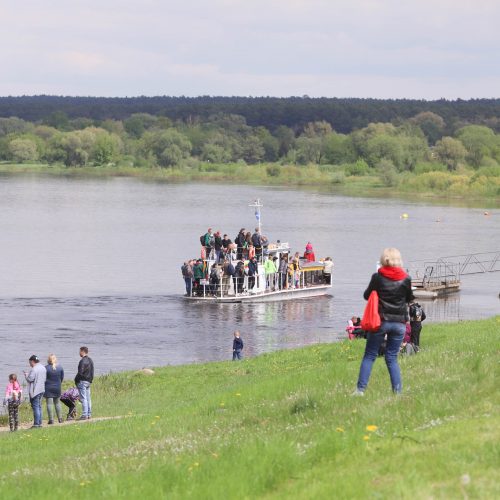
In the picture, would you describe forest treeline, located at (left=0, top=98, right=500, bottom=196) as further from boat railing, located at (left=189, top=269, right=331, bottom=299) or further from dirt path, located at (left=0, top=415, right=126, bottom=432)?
dirt path, located at (left=0, top=415, right=126, bottom=432)

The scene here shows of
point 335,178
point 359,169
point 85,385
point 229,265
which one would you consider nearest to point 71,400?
point 85,385

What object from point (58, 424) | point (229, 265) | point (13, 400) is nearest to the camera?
point (13, 400)

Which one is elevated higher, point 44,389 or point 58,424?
point 44,389

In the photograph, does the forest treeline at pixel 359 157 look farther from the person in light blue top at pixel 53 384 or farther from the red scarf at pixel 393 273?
the red scarf at pixel 393 273

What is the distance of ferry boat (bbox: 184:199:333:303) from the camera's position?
1983 inches

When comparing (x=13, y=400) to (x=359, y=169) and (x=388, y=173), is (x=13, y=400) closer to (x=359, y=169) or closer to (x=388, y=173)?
(x=388, y=173)

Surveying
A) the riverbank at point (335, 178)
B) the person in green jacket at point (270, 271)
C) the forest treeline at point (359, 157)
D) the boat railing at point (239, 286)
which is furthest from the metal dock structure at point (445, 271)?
the forest treeline at point (359, 157)

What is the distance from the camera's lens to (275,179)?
173000 millimetres

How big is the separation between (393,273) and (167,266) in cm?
4987

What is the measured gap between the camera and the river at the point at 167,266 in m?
40.9

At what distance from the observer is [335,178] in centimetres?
16700

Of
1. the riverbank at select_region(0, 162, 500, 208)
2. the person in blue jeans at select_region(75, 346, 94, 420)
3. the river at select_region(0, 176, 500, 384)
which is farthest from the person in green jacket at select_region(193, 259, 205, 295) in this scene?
the riverbank at select_region(0, 162, 500, 208)

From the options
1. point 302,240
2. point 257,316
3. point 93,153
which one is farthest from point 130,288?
point 93,153

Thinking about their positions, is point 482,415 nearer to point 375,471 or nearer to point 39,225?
point 375,471
